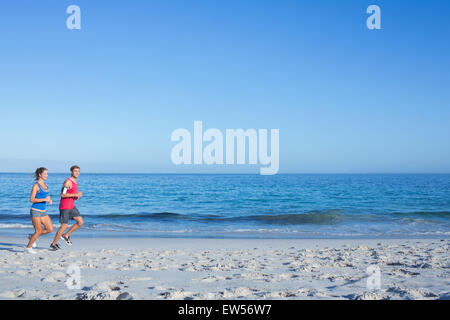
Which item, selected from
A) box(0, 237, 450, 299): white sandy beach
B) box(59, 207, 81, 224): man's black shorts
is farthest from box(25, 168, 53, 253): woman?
box(0, 237, 450, 299): white sandy beach

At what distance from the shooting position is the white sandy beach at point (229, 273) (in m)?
4.51

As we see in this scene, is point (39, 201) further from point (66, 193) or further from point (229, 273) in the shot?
point (229, 273)

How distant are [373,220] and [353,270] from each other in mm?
13165

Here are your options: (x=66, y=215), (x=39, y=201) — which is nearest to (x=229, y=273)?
(x=66, y=215)

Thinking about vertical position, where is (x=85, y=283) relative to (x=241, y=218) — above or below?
above

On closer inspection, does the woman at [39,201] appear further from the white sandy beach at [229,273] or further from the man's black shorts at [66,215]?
the white sandy beach at [229,273]

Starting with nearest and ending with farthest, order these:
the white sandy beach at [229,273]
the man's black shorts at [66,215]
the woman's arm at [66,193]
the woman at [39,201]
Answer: the white sandy beach at [229,273]
the woman at [39,201]
the woman's arm at [66,193]
the man's black shorts at [66,215]

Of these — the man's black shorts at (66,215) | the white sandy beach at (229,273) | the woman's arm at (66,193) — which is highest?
the woman's arm at (66,193)

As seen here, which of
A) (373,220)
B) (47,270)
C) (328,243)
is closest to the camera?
(47,270)

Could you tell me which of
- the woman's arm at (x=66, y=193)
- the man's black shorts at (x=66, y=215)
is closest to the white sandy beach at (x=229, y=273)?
the man's black shorts at (x=66, y=215)

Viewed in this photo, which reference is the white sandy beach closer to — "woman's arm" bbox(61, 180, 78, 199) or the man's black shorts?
the man's black shorts

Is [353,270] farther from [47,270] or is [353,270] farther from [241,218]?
[241,218]
